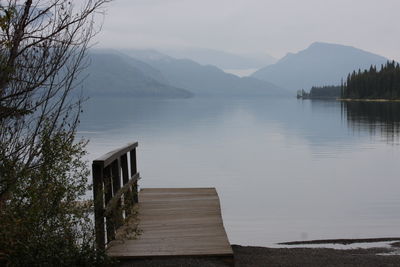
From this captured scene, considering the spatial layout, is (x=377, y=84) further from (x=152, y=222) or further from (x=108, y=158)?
(x=108, y=158)

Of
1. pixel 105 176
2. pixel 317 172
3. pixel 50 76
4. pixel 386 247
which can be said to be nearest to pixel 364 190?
pixel 317 172

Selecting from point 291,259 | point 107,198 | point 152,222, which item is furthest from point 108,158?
point 291,259

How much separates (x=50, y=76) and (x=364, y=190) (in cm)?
1584

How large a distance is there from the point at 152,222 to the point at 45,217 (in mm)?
2754

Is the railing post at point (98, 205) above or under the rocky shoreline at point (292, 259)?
above

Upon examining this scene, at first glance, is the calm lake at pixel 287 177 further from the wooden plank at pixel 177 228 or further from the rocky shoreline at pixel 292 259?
the rocky shoreline at pixel 292 259

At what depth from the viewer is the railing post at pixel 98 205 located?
763 centimetres

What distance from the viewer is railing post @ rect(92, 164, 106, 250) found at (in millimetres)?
7633

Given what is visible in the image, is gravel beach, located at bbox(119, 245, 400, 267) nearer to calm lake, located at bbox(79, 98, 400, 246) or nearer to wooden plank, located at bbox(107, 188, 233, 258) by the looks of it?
wooden plank, located at bbox(107, 188, 233, 258)

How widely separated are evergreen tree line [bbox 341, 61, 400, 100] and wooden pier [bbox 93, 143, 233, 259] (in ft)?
513

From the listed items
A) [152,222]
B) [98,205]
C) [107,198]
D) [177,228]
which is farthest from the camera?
[152,222]

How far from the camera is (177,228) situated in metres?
9.23

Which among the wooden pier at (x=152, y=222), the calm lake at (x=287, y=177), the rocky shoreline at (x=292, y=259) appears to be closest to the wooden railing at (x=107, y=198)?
the wooden pier at (x=152, y=222)

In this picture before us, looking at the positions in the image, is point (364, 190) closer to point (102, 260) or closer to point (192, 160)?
point (192, 160)
